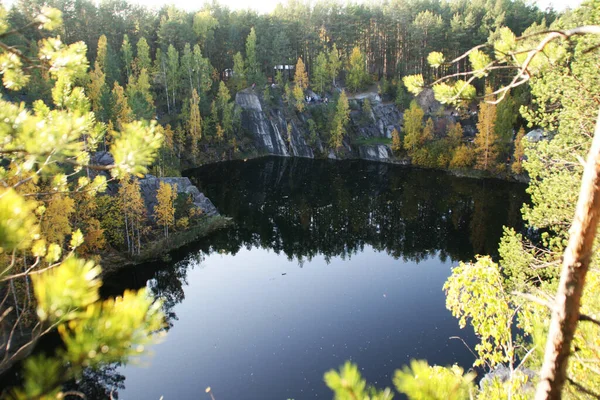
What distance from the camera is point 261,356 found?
1622cm

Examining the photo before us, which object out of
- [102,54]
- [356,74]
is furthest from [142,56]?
[356,74]

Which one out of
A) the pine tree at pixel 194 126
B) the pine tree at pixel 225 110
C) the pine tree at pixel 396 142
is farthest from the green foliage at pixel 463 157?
the pine tree at pixel 194 126

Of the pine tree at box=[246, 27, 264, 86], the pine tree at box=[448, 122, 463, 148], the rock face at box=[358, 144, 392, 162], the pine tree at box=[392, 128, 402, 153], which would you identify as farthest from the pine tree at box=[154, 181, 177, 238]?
the pine tree at box=[246, 27, 264, 86]

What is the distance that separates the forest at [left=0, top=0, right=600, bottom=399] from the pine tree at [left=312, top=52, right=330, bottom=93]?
1.28ft

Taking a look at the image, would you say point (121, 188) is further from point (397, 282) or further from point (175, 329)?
point (397, 282)

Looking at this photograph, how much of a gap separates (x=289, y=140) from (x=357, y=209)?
21.8m

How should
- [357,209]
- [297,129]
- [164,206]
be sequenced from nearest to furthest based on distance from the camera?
[164,206]
[357,209]
[297,129]

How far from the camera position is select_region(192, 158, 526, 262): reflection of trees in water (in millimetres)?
27203

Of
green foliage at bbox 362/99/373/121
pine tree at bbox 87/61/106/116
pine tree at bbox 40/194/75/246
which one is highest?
pine tree at bbox 87/61/106/116

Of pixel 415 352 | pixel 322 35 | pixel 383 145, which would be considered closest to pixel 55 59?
pixel 415 352

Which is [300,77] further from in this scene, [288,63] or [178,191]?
[178,191]

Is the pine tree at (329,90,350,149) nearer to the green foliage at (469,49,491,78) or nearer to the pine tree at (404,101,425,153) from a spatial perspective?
the pine tree at (404,101,425,153)

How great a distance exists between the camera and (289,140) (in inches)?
2080

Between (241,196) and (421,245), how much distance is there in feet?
55.7
